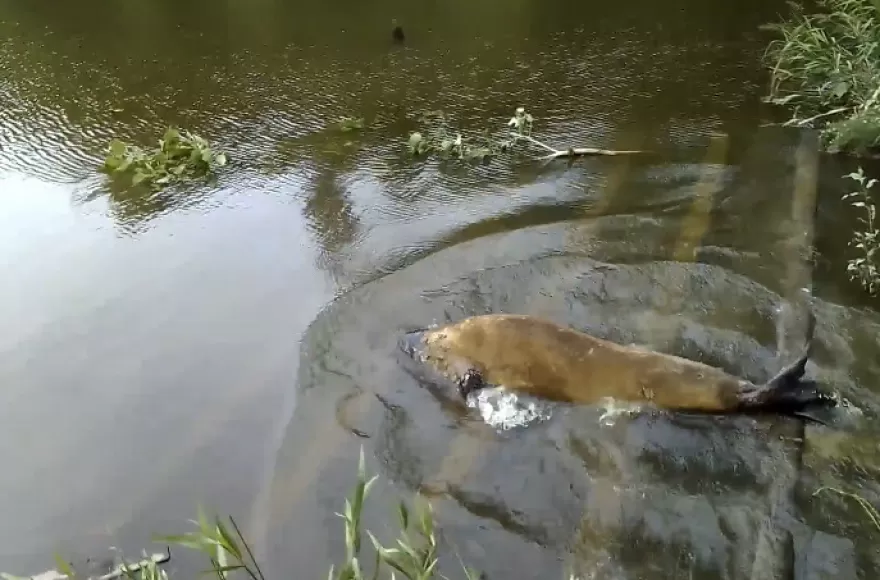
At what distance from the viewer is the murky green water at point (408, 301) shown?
3254mm

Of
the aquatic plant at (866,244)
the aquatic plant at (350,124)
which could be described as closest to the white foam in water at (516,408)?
the aquatic plant at (866,244)

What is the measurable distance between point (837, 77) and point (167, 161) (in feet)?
16.8

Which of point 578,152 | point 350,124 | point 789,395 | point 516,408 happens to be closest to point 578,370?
point 516,408

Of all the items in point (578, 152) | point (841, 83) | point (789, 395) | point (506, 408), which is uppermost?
point (841, 83)

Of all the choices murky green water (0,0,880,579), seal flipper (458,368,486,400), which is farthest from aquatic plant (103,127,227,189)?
seal flipper (458,368,486,400)

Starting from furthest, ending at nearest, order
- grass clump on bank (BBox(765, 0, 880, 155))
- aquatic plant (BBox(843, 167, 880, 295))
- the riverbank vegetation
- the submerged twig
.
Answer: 1. the submerged twig
2. grass clump on bank (BBox(765, 0, 880, 155))
3. the riverbank vegetation
4. aquatic plant (BBox(843, 167, 880, 295))

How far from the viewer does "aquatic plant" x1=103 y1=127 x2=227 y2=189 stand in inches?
244

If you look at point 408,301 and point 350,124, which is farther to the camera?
point 350,124

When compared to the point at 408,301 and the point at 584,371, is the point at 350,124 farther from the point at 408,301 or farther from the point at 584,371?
the point at 584,371

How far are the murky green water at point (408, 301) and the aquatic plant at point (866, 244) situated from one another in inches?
3.4

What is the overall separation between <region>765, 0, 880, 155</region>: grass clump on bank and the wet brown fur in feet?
6.84

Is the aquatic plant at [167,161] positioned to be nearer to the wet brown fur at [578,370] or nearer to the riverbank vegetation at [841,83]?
the wet brown fur at [578,370]

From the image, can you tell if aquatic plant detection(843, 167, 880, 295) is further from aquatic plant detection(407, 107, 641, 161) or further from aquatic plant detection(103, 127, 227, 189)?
aquatic plant detection(103, 127, 227, 189)

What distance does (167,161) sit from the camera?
6359 mm
